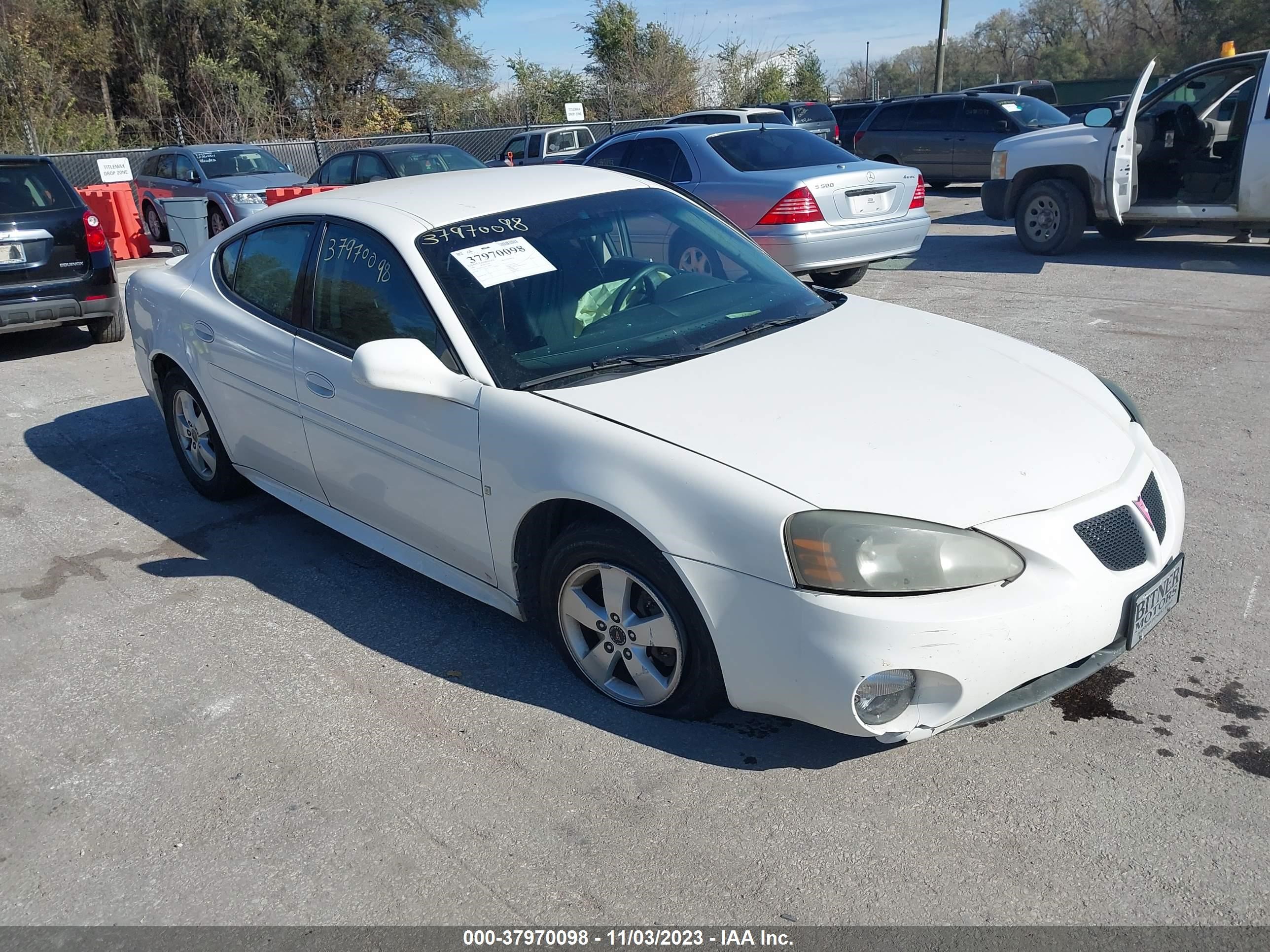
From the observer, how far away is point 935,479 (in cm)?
289

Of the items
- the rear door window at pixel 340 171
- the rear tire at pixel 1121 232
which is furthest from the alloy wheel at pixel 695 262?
the rear door window at pixel 340 171

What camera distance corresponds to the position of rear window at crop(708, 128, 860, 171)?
9609 millimetres

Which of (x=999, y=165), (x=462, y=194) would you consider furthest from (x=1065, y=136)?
(x=462, y=194)

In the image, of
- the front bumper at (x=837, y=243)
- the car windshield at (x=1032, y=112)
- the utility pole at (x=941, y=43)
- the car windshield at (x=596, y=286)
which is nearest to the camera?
the car windshield at (x=596, y=286)

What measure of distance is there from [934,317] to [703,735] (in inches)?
80.5

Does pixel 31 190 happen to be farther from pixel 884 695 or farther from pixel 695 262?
pixel 884 695

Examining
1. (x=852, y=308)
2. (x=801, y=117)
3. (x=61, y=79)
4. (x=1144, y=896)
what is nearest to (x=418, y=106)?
(x=61, y=79)

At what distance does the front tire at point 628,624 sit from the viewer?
3.04 metres

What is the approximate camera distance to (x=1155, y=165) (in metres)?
10.6

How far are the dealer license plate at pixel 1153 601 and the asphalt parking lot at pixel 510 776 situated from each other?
12.9 inches

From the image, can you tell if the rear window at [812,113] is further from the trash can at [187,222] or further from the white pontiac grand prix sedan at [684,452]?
the white pontiac grand prix sedan at [684,452]

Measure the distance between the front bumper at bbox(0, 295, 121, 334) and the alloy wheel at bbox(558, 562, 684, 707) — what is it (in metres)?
7.03

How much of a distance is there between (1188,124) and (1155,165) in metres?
0.46

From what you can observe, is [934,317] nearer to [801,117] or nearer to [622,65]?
[801,117]
